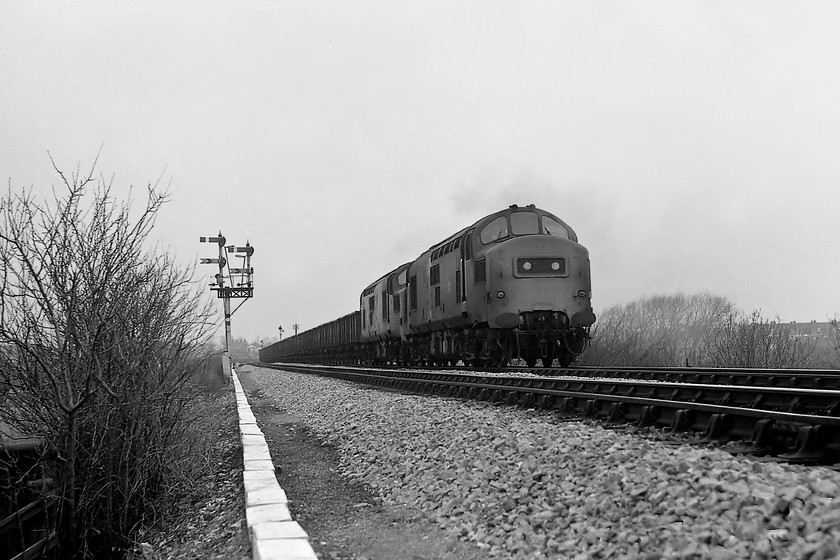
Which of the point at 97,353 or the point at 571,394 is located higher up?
the point at 97,353

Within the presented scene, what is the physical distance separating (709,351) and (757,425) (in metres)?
15.8

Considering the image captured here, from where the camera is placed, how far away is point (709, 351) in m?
20.2

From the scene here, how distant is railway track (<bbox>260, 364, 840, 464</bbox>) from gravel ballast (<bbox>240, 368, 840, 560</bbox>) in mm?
487

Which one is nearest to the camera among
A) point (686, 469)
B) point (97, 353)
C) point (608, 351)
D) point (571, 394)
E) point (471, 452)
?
point (686, 469)

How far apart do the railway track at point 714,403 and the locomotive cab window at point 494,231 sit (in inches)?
179

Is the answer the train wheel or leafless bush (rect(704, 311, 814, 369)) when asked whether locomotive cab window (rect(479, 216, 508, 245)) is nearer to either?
the train wheel

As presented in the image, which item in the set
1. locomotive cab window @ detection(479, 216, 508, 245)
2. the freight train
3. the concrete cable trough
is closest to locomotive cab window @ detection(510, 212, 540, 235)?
the freight train

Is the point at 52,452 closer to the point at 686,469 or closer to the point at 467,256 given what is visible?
the point at 686,469

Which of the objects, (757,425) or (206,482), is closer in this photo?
(757,425)

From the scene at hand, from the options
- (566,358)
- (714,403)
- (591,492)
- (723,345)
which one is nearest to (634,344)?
(723,345)

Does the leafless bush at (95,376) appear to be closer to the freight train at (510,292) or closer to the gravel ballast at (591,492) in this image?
the gravel ballast at (591,492)

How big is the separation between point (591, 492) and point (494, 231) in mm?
12550

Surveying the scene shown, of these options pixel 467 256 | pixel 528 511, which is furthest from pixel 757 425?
pixel 467 256

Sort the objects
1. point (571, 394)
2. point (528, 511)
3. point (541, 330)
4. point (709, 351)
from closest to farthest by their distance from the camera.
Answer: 1. point (528, 511)
2. point (571, 394)
3. point (541, 330)
4. point (709, 351)
